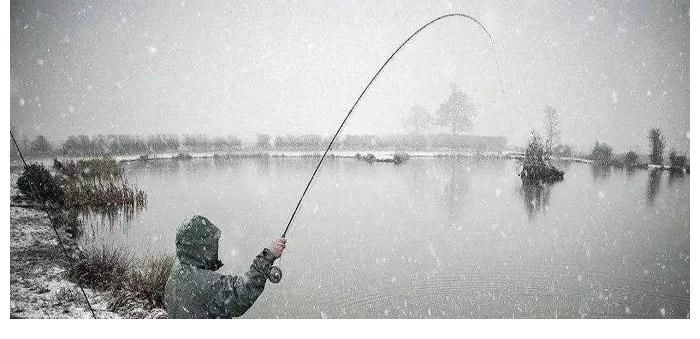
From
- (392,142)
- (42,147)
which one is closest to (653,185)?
(42,147)

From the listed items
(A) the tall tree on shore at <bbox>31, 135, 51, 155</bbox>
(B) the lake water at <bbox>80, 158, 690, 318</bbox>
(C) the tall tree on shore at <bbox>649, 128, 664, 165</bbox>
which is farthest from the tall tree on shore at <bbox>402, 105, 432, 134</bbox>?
(A) the tall tree on shore at <bbox>31, 135, 51, 155</bbox>

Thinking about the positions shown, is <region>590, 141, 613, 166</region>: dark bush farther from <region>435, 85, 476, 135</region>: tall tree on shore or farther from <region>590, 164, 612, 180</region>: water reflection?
<region>435, 85, 476, 135</region>: tall tree on shore

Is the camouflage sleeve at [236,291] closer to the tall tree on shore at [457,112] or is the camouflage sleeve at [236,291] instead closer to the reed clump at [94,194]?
the reed clump at [94,194]

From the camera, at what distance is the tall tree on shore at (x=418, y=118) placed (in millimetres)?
38188

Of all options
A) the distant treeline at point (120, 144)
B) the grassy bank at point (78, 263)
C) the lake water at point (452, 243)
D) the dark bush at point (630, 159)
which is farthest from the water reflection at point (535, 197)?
the distant treeline at point (120, 144)

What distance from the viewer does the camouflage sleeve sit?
61.4 inches

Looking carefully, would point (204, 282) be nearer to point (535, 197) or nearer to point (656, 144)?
point (535, 197)

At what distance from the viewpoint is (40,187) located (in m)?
6.81

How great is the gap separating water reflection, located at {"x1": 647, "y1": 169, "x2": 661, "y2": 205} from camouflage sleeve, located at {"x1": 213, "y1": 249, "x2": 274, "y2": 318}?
880 cm

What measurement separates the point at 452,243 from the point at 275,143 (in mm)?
23240

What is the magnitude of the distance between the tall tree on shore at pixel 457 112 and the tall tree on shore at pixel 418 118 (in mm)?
2434

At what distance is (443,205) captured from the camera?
877cm

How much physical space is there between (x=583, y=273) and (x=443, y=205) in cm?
410
